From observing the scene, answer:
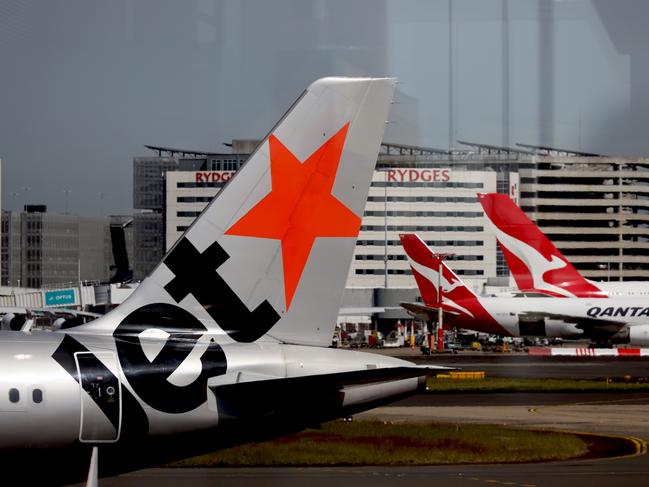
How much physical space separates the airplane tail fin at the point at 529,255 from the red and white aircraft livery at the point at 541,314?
3.97 feet

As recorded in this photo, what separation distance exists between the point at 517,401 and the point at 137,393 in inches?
1002

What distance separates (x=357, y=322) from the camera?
1750 inches

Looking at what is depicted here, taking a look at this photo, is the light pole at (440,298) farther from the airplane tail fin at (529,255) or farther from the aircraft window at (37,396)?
the aircraft window at (37,396)

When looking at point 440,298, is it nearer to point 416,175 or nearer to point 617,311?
point 617,311

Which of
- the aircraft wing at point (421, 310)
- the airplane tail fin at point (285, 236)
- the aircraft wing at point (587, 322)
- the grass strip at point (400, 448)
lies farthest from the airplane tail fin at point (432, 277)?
the airplane tail fin at point (285, 236)

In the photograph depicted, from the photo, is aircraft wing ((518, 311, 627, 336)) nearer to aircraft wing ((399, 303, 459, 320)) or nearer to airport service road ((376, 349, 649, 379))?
airport service road ((376, 349, 649, 379))

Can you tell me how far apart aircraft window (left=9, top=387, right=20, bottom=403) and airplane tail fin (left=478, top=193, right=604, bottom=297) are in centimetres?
3477

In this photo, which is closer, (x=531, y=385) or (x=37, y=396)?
(x=37, y=396)

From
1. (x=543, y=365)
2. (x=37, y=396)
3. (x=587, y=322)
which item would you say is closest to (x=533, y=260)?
(x=543, y=365)

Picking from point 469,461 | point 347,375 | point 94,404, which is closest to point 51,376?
point 94,404

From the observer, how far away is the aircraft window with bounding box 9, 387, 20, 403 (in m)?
10.0

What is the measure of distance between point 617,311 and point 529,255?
874cm

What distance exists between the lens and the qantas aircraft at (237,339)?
10242 mm

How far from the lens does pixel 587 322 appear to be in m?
58.5
